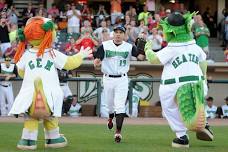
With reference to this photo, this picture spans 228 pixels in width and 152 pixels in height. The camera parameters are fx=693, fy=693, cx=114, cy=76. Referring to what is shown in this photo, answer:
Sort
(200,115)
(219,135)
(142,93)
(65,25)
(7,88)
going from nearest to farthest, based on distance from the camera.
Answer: (200,115) < (219,135) < (7,88) < (142,93) < (65,25)

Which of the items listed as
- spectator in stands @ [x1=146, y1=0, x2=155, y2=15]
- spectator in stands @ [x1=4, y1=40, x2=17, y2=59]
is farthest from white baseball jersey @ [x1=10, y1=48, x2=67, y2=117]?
spectator in stands @ [x1=146, y1=0, x2=155, y2=15]

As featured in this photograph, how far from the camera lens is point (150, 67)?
20891 millimetres

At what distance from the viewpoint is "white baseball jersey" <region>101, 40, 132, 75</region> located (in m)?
12.3

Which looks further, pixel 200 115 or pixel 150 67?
pixel 150 67

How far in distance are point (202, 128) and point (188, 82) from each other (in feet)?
2.44

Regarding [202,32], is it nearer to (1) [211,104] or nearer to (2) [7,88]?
(1) [211,104]

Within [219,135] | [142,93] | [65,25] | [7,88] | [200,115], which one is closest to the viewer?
[200,115]

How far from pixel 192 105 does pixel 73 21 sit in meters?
12.7

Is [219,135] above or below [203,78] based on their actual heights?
below

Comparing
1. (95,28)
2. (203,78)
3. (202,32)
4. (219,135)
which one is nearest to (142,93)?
(202,32)

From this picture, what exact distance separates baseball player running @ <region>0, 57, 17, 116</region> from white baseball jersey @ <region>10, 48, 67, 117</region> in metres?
8.44

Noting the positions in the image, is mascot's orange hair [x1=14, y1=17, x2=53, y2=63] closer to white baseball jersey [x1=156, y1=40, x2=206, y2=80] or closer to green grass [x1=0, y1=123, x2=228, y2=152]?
green grass [x1=0, y1=123, x2=228, y2=152]

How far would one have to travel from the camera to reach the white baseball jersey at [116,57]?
1230cm

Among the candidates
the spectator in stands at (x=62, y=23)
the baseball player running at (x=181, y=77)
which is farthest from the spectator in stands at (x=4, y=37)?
the baseball player running at (x=181, y=77)
